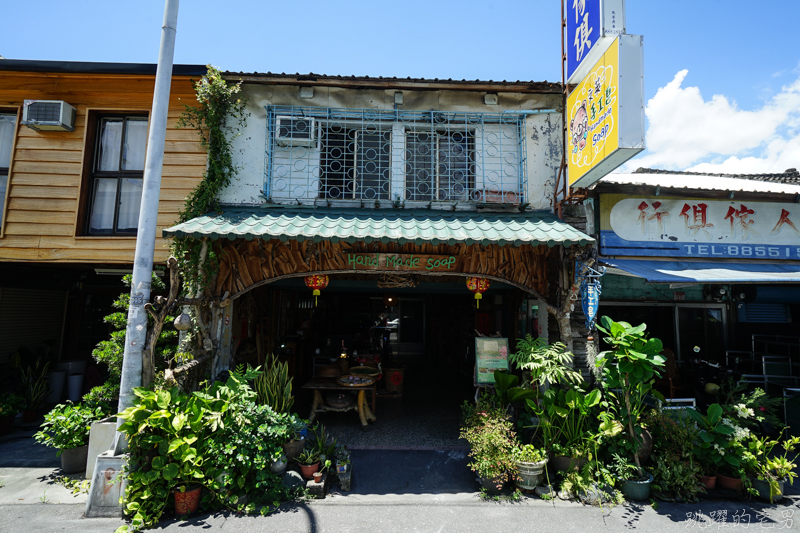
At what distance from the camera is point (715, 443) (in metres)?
5.32

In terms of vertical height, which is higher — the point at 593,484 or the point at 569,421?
the point at 569,421

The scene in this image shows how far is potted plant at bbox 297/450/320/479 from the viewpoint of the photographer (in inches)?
212

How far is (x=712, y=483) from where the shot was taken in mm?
5289

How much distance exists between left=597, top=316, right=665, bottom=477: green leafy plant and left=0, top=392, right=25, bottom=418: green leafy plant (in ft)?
35.3

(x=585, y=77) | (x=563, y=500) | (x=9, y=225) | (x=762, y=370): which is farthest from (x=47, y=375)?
(x=762, y=370)

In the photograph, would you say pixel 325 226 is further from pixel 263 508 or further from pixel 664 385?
pixel 664 385

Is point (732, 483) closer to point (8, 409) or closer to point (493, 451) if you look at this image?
point (493, 451)

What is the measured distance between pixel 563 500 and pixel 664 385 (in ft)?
15.8

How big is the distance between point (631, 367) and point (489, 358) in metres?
2.68

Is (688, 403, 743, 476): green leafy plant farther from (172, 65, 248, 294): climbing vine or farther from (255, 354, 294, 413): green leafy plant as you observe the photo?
(172, 65, 248, 294): climbing vine

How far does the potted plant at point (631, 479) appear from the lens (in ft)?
16.8

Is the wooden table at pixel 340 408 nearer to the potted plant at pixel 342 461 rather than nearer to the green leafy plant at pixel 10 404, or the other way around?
the potted plant at pixel 342 461

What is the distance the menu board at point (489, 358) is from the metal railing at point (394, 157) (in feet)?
9.27

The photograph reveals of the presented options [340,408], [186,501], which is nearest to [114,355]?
[186,501]
